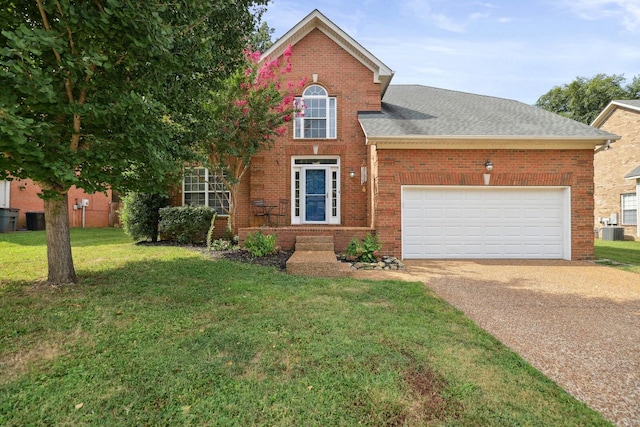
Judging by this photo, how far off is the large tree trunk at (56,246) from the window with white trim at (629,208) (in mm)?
21946

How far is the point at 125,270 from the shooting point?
6.20m

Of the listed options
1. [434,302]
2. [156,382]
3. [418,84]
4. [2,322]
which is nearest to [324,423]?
[156,382]

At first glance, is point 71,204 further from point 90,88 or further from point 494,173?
point 494,173

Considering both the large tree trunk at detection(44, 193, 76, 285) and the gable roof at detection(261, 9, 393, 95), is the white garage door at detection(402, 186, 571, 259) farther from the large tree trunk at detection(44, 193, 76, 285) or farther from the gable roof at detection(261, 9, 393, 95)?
the large tree trunk at detection(44, 193, 76, 285)

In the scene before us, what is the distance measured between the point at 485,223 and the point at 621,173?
13647mm

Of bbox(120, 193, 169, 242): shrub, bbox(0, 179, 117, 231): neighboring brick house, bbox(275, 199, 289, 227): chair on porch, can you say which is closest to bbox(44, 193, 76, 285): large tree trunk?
bbox(120, 193, 169, 242): shrub

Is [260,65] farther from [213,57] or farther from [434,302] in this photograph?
[434,302]

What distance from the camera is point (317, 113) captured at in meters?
11.3

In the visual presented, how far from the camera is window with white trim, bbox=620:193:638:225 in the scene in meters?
15.5

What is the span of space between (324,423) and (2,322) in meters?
3.88

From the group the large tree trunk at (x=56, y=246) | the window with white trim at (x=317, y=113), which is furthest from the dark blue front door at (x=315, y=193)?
the large tree trunk at (x=56, y=246)

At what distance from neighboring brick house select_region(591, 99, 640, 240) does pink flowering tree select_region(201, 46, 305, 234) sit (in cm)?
1716

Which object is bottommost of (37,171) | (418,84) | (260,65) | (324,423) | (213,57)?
(324,423)

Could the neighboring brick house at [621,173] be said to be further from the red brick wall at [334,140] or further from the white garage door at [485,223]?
the red brick wall at [334,140]
